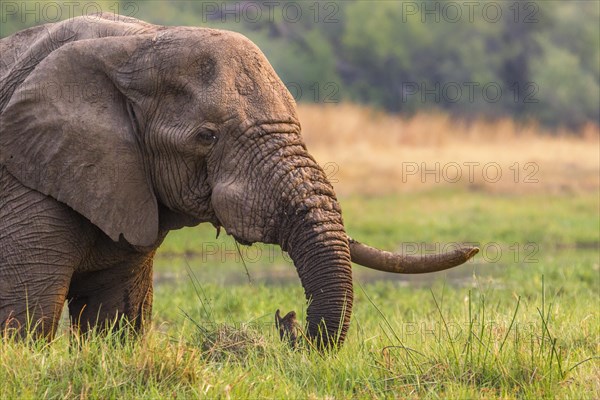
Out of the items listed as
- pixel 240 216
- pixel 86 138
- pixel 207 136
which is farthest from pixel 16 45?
pixel 240 216

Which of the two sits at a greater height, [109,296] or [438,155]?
[109,296]

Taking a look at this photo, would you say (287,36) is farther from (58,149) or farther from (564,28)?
(58,149)

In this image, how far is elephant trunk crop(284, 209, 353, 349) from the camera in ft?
19.2

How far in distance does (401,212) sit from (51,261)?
13.1 meters

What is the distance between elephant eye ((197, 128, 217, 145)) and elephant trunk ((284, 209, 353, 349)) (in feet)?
2.04

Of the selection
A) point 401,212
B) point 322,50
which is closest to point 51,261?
point 401,212

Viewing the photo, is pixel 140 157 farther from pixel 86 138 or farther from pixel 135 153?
pixel 86 138

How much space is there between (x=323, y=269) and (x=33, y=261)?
4.98 ft

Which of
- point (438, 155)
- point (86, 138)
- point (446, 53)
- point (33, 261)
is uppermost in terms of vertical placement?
point (86, 138)

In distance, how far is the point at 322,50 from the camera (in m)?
40.0

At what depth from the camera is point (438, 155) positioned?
2572cm

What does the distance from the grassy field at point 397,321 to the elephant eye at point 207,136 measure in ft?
3.18

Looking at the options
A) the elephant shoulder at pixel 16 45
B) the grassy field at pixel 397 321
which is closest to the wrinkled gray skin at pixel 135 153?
the elephant shoulder at pixel 16 45

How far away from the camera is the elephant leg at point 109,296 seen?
272 inches
